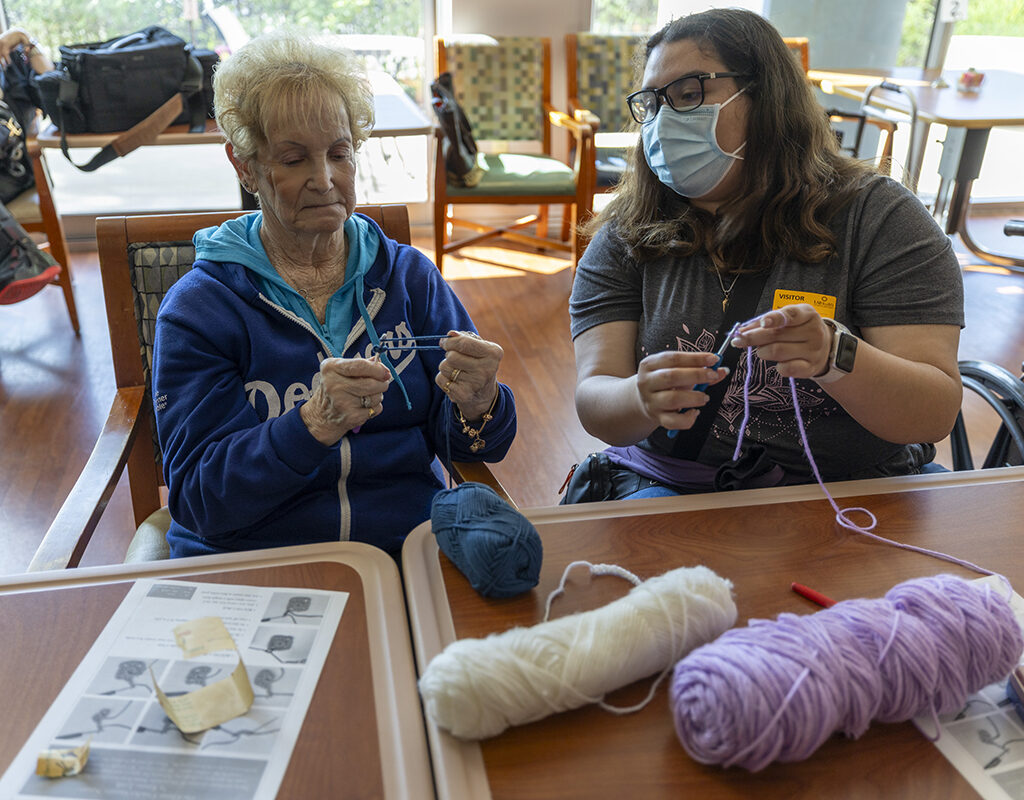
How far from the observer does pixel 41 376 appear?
3301 millimetres

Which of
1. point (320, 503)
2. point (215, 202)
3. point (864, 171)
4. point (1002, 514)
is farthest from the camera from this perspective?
point (215, 202)

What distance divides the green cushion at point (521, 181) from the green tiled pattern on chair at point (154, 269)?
2.37 meters

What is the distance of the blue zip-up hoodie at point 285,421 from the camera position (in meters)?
1.23

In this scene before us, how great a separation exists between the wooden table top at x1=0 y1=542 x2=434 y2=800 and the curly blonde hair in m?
0.65

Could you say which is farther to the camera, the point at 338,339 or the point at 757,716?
the point at 338,339

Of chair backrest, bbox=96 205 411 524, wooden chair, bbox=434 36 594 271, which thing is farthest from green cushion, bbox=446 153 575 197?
chair backrest, bbox=96 205 411 524

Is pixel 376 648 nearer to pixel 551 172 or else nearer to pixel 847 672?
pixel 847 672

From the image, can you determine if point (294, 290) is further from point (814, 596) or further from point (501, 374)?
point (501, 374)

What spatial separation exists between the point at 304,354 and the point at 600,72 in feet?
11.7

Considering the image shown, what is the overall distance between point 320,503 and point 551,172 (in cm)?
286

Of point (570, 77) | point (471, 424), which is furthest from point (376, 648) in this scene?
point (570, 77)

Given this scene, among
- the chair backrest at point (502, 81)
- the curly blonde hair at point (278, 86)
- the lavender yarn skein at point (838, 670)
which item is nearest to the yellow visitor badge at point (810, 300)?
the lavender yarn skein at point (838, 670)

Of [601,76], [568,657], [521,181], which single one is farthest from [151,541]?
[601,76]

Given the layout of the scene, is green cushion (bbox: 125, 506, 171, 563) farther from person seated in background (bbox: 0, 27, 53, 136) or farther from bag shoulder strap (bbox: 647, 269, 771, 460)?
person seated in background (bbox: 0, 27, 53, 136)
